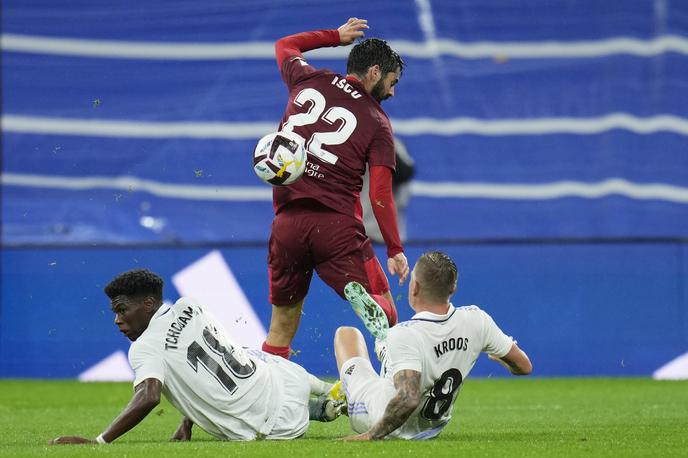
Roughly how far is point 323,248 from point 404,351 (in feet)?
3.59

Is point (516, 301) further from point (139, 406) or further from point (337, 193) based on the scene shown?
point (139, 406)

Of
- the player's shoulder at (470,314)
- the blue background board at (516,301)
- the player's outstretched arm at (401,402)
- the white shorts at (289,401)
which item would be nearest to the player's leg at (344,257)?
the white shorts at (289,401)

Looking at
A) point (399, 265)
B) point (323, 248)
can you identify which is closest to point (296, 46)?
point (323, 248)

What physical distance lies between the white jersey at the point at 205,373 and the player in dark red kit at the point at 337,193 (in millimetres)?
794

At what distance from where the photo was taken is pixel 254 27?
14.0 m

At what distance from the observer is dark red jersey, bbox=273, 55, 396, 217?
245 inches

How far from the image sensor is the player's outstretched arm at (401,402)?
16.9 feet

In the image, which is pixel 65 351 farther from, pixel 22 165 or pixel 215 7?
pixel 215 7

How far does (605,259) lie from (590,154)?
8.84 ft

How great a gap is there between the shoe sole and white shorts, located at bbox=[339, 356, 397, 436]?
1.30 feet

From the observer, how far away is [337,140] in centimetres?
623

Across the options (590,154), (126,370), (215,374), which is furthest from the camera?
(590,154)

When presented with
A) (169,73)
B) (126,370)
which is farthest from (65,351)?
(169,73)

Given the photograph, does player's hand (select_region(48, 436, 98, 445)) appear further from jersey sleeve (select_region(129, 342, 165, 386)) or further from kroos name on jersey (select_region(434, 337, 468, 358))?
kroos name on jersey (select_region(434, 337, 468, 358))
